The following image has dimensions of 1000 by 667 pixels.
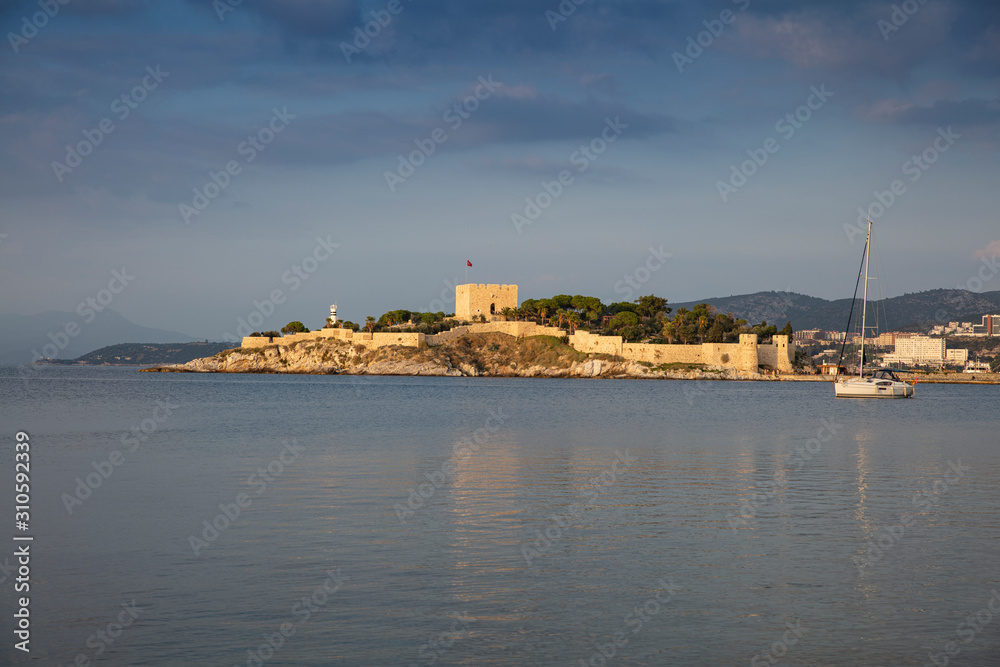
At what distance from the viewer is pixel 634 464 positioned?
18.1m

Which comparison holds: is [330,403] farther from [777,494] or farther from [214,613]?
[214,613]

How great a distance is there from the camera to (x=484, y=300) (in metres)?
107

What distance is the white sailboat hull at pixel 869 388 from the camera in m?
54.9

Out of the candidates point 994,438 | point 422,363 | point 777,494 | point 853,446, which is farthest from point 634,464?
point 422,363

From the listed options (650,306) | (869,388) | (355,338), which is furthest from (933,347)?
(869,388)

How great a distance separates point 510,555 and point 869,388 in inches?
2039

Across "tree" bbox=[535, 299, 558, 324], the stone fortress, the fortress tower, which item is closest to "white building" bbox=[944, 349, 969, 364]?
the stone fortress

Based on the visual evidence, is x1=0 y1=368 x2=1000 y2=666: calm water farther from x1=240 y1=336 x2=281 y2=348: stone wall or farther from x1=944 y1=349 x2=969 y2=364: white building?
x1=944 y1=349 x2=969 y2=364: white building

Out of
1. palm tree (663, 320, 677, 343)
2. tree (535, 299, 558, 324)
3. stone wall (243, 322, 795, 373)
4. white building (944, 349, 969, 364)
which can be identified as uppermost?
tree (535, 299, 558, 324)

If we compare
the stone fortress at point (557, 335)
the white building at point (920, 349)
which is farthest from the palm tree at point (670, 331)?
the white building at point (920, 349)

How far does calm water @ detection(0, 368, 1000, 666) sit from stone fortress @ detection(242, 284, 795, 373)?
6584 cm

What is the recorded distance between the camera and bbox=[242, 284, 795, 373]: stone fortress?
86.5 meters

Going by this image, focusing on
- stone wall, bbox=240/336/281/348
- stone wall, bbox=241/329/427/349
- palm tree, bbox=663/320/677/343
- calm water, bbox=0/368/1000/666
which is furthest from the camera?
stone wall, bbox=240/336/281/348

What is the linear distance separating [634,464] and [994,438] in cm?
1506
